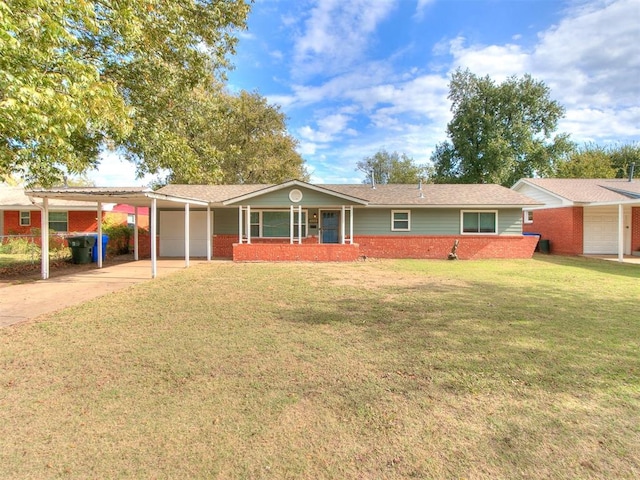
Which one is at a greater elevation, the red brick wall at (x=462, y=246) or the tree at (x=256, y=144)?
the tree at (x=256, y=144)

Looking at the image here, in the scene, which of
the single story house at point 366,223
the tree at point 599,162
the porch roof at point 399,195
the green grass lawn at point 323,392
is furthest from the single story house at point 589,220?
the tree at point 599,162

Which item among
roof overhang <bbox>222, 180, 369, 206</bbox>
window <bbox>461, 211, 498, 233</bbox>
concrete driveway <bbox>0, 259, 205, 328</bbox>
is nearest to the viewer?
concrete driveway <bbox>0, 259, 205, 328</bbox>

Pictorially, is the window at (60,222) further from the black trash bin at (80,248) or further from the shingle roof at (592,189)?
the shingle roof at (592,189)

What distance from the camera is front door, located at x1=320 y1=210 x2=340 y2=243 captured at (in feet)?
56.8

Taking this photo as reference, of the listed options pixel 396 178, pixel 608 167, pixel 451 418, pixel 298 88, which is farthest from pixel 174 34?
pixel 396 178

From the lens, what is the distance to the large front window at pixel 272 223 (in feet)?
55.1

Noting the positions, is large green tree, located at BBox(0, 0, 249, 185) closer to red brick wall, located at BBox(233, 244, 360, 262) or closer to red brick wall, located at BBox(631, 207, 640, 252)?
red brick wall, located at BBox(233, 244, 360, 262)

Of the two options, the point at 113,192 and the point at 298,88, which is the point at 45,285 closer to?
the point at 113,192

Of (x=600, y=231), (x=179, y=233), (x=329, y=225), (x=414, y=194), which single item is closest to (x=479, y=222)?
(x=414, y=194)

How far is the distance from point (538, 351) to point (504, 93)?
109 feet

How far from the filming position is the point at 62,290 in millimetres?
8445

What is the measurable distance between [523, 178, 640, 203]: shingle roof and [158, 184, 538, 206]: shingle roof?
95.8 inches

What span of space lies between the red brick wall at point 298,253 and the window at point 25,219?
1702cm

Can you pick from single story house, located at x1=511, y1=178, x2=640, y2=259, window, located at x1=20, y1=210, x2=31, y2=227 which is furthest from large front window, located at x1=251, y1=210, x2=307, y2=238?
window, located at x1=20, y1=210, x2=31, y2=227
